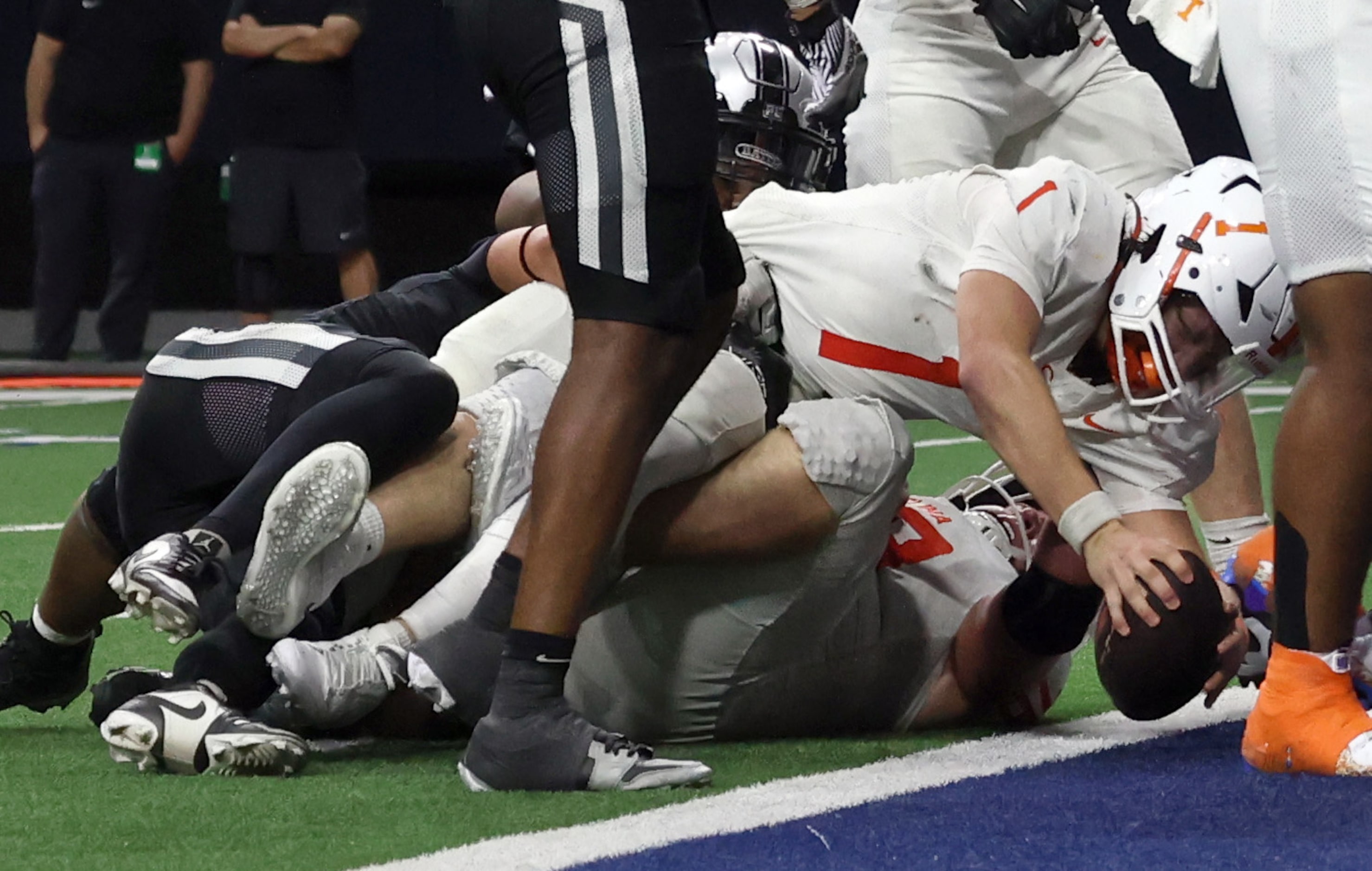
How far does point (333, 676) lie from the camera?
2598mm

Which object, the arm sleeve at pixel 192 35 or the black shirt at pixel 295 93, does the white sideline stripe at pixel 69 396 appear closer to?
the black shirt at pixel 295 93

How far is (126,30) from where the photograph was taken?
376 inches

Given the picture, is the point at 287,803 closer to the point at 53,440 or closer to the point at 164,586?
the point at 164,586

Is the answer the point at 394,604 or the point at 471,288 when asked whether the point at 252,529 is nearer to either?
the point at 394,604

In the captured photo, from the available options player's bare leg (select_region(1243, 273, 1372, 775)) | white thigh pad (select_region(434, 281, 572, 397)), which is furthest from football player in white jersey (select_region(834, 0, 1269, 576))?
player's bare leg (select_region(1243, 273, 1372, 775))

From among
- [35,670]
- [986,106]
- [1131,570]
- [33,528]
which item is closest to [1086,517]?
[1131,570]

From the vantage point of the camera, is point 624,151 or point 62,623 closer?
point 624,151

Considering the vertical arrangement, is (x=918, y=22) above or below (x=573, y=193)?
below

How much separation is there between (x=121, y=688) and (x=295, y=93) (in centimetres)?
636

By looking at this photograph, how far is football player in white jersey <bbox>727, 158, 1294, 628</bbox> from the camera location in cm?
263

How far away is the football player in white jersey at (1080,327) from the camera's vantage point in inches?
103

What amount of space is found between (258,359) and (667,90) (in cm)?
80

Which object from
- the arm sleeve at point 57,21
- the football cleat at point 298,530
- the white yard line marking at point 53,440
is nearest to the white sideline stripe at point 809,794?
the football cleat at point 298,530

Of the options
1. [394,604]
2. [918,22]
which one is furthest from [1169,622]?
[918,22]
